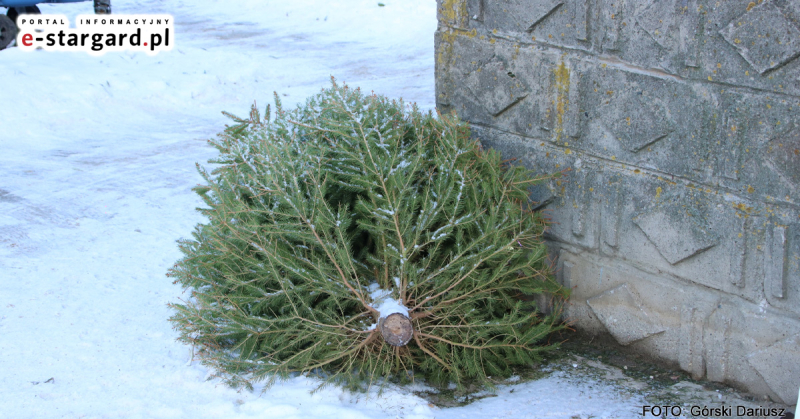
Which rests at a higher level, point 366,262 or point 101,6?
point 101,6

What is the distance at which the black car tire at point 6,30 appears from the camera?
10.4 m

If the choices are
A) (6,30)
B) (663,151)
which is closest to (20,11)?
(6,30)

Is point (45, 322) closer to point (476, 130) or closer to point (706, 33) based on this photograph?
point (476, 130)

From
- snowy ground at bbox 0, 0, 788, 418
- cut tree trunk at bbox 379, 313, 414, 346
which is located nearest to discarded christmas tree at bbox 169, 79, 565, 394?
cut tree trunk at bbox 379, 313, 414, 346

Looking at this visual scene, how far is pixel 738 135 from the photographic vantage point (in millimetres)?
2795

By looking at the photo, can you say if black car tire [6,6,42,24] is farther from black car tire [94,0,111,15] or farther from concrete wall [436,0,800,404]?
concrete wall [436,0,800,404]

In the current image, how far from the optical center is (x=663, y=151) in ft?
10.0

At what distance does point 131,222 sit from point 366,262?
7.46 ft

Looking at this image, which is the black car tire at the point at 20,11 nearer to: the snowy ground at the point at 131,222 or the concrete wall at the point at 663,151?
the snowy ground at the point at 131,222

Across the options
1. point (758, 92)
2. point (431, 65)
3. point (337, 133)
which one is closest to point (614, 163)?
point (758, 92)

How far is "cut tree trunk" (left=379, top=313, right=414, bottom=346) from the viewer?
307 cm

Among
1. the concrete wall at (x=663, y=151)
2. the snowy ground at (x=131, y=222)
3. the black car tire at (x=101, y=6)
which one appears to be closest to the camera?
the concrete wall at (x=663, y=151)

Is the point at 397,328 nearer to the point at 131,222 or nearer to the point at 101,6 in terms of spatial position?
the point at 131,222

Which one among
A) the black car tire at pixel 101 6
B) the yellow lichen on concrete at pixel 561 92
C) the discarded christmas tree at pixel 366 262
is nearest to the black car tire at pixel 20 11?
the black car tire at pixel 101 6
